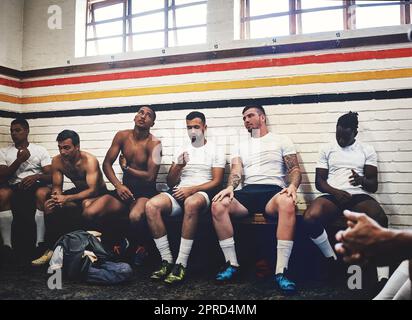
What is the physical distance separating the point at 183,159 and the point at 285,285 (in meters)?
1.44

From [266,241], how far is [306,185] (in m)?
0.72

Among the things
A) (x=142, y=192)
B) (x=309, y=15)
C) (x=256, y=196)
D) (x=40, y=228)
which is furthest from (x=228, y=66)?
(x=40, y=228)

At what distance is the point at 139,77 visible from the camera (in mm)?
3605

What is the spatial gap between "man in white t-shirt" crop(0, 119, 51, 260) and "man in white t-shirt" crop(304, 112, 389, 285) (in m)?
2.42

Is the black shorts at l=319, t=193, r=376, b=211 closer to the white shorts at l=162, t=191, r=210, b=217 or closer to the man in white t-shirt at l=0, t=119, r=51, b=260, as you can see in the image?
the white shorts at l=162, t=191, r=210, b=217

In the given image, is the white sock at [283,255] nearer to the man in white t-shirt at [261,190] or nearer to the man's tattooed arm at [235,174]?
the man in white t-shirt at [261,190]

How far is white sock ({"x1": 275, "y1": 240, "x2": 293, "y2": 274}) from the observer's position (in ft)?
7.36

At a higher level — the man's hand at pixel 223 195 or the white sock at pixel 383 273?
the man's hand at pixel 223 195

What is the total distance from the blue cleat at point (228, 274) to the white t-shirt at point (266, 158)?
0.79 metres

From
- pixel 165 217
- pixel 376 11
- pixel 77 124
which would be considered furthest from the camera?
pixel 77 124

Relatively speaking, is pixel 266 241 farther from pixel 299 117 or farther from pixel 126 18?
pixel 126 18

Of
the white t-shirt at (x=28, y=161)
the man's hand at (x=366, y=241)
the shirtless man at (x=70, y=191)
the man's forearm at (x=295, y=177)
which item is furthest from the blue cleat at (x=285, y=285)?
the white t-shirt at (x=28, y=161)

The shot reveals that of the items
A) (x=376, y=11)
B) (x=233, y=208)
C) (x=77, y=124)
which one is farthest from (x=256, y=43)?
(x=77, y=124)

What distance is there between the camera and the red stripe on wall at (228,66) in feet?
9.79
